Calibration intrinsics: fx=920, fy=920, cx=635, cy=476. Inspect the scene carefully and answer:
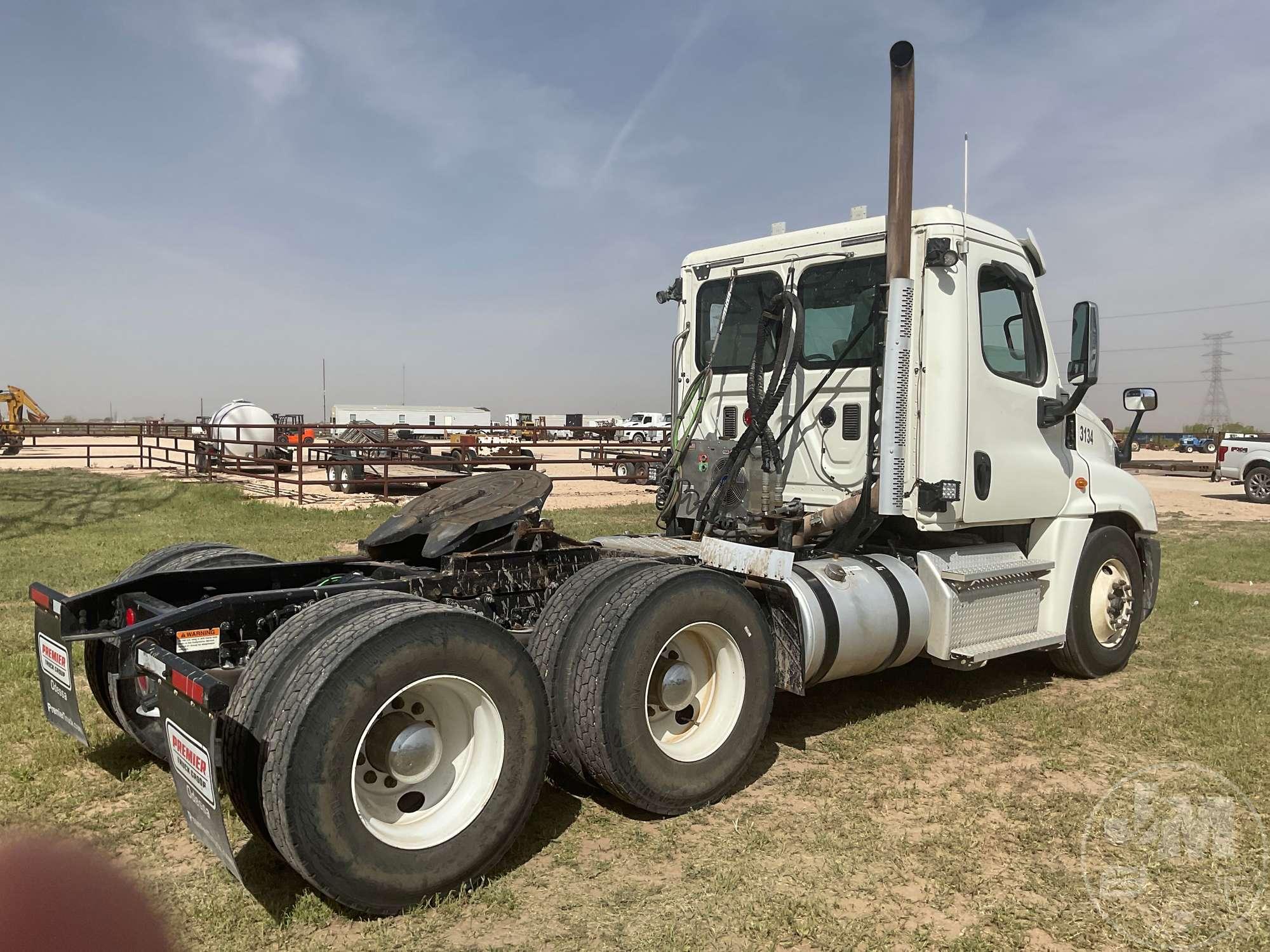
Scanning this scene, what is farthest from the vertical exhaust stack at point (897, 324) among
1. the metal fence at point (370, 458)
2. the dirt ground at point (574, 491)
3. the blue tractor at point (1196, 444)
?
the blue tractor at point (1196, 444)

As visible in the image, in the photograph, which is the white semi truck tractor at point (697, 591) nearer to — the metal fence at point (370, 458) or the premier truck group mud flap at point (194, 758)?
the premier truck group mud flap at point (194, 758)

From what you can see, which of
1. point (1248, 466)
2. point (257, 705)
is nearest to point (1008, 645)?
point (257, 705)

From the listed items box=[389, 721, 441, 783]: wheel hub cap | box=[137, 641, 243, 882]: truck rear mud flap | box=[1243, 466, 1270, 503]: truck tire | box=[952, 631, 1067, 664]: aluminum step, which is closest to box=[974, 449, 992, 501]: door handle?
box=[952, 631, 1067, 664]: aluminum step

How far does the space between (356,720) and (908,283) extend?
146 inches

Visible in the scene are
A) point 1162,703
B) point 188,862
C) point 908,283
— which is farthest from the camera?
point 1162,703

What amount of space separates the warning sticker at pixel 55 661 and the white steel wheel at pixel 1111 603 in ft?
19.4

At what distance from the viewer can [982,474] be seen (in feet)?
17.7

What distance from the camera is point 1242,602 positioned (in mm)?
9008

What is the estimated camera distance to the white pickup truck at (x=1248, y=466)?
21.8m

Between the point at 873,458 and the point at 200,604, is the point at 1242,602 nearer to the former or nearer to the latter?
the point at 873,458

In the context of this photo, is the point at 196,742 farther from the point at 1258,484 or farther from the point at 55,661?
the point at 1258,484

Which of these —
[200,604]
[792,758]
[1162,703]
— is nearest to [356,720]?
[200,604]

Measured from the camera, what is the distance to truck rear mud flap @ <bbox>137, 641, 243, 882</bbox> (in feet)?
8.98

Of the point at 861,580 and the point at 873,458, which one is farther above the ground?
the point at 873,458
